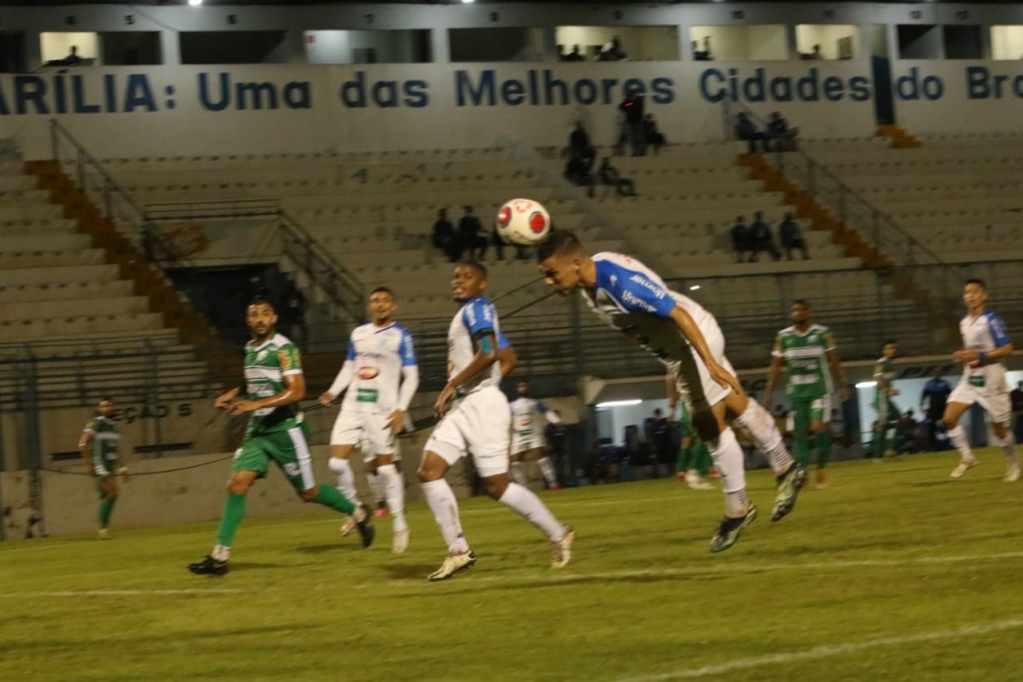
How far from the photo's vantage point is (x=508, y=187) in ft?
111

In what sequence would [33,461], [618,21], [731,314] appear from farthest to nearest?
[618,21], [731,314], [33,461]

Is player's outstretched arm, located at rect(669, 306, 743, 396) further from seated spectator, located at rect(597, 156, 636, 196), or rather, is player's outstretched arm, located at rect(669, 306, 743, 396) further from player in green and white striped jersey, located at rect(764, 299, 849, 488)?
seated spectator, located at rect(597, 156, 636, 196)

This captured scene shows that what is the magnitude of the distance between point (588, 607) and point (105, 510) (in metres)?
12.5

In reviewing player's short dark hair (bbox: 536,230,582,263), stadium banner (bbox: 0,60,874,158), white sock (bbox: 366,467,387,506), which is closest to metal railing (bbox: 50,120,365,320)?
stadium banner (bbox: 0,60,874,158)

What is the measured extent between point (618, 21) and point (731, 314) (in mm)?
16208

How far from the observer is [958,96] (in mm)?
41750

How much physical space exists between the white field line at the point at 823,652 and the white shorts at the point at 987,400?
998 centimetres

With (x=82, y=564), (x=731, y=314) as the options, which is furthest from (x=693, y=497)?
(x=731, y=314)

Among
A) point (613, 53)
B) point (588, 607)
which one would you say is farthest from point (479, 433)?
point (613, 53)

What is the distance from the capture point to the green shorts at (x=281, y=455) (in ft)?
39.2

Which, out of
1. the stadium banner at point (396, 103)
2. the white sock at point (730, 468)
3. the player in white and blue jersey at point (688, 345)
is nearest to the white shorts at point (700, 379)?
the player in white and blue jersey at point (688, 345)

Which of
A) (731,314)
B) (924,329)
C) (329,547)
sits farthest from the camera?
(924,329)

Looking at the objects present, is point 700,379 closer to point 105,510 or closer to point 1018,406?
point 105,510

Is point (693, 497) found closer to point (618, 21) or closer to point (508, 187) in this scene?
point (508, 187)
